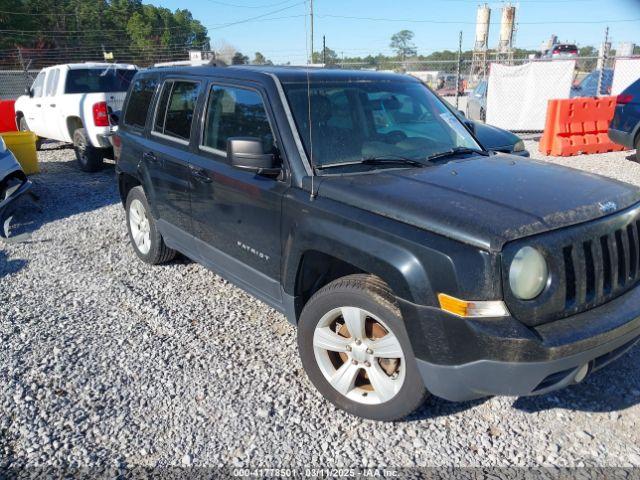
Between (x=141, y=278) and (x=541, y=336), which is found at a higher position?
(x=541, y=336)

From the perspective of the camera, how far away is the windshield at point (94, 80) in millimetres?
10516

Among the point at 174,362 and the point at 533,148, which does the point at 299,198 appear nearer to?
the point at 174,362

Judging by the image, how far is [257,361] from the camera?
12.1 ft

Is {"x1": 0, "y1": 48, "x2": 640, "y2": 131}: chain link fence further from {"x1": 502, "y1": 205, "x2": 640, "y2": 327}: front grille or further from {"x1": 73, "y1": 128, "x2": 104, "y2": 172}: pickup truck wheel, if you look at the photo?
{"x1": 502, "y1": 205, "x2": 640, "y2": 327}: front grille

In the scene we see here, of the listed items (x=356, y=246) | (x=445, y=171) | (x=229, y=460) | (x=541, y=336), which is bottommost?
(x=229, y=460)

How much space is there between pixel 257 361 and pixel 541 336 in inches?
77.1

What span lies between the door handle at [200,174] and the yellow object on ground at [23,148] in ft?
21.7

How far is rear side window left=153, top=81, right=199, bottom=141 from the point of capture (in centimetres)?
417

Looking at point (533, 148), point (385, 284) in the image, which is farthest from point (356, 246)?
point (533, 148)

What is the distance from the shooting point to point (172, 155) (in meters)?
4.29

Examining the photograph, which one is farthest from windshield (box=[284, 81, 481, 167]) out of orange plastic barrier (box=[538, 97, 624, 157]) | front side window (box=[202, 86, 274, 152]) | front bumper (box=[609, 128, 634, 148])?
orange plastic barrier (box=[538, 97, 624, 157])

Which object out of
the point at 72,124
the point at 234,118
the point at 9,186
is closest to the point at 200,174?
the point at 234,118

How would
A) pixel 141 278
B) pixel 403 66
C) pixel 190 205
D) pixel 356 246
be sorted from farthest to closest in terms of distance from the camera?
pixel 403 66
pixel 141 278
pixel 190 205
pixel 356 246

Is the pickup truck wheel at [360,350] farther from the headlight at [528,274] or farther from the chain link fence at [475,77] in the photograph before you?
the chain link fence at [475,77]
